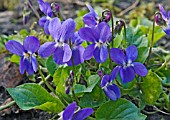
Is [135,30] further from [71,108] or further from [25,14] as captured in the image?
[71,108]

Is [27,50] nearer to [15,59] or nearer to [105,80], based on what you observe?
[105,80]

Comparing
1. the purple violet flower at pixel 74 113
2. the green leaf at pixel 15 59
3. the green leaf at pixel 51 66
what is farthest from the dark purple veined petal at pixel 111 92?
the green leaf at pixel 15 59

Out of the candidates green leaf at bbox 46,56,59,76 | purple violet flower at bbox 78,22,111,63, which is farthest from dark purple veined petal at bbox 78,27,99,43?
green leaf at bbox 46,56,59,76

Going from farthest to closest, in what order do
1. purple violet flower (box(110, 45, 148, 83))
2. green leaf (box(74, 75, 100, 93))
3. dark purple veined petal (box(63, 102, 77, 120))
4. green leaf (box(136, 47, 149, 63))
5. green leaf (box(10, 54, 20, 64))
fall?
green leaf (box(10, 54, 20, 64))
green leaf (box(136, 47, 149, 63))
green leaf (box(74, 75, 100, 93))
purple violet flower (box(110, 45, 148, 83))
dark purple veined petal (box(63, 102, 77, 120))

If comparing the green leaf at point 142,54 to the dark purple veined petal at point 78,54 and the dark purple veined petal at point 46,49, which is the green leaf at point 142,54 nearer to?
the dark purple veined petal at point 78,54

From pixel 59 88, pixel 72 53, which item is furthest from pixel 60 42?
pixel 59 88

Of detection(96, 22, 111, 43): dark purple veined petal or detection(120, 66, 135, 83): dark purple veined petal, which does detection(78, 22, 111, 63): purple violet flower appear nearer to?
detection(96, 22, 111, 43): dark purple veined petal
